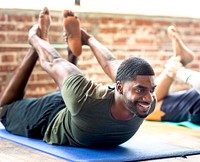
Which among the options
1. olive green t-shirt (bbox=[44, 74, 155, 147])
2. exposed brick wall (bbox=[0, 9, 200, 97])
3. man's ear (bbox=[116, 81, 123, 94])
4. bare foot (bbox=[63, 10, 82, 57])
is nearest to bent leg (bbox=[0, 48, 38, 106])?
bare foot (bbox=[63, 10, 82, 57])

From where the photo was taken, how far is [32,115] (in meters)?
3.63

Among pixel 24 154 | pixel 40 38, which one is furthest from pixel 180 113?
pixel 24 154

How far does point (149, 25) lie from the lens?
18.7 feet

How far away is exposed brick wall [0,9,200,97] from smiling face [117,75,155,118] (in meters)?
2.13

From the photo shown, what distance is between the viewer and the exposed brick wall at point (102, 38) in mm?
4867

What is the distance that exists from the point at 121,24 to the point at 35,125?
2225mm

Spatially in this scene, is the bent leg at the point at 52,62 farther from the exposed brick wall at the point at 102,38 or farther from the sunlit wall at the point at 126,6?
the sunlit wall at the point at 126,6

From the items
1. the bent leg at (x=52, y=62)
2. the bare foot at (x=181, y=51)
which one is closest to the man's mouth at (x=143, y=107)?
the bent leg at (x=52, y=62)

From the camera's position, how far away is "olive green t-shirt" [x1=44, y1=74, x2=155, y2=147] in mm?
3086

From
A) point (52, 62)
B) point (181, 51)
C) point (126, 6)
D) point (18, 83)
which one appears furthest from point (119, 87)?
point (126, 6)

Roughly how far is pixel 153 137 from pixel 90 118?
2.96 feet

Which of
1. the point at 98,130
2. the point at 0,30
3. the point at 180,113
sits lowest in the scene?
the point at 180,113

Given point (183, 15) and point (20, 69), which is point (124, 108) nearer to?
point (20, 69)

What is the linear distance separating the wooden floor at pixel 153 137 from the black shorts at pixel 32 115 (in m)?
0.16
